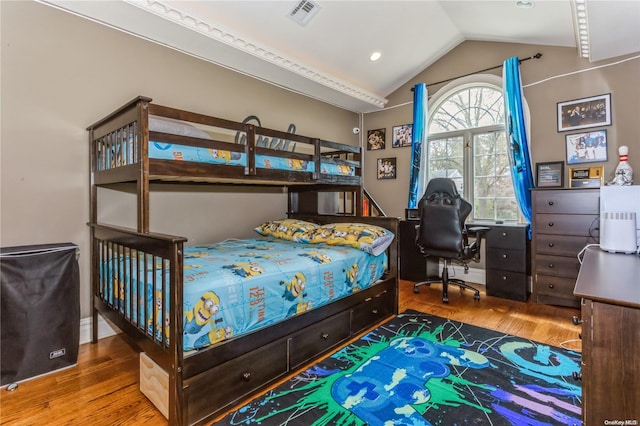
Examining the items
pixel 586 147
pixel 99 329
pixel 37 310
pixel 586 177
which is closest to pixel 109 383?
pixel 37 310

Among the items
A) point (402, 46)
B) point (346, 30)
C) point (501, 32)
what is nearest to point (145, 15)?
point (346, 30)

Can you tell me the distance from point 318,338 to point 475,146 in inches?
127

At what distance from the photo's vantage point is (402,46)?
3701mm

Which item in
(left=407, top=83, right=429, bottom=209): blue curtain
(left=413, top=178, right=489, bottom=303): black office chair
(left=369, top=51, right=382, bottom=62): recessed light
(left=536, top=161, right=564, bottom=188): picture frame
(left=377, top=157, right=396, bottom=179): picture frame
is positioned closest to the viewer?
(left=413, top=178, right=489, bottom=303): black office chair

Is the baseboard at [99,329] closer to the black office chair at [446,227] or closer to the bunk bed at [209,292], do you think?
the bunk bed at [209,292]

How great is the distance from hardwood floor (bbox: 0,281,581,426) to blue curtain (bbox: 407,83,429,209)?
1757mm

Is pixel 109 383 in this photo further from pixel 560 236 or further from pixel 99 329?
pixel 560 236

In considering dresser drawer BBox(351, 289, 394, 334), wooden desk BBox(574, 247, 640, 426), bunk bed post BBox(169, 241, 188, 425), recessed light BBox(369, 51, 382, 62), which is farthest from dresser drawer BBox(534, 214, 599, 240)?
bunk bed post BBox(169, 241, 188, 425)

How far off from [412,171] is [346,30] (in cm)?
194

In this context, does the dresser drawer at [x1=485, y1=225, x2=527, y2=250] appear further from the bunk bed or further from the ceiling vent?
the ceiling vent

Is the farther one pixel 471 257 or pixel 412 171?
pixel 412 171

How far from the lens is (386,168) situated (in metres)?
4.70

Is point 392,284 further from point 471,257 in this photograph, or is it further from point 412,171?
point 412,171

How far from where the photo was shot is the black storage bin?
176cm
